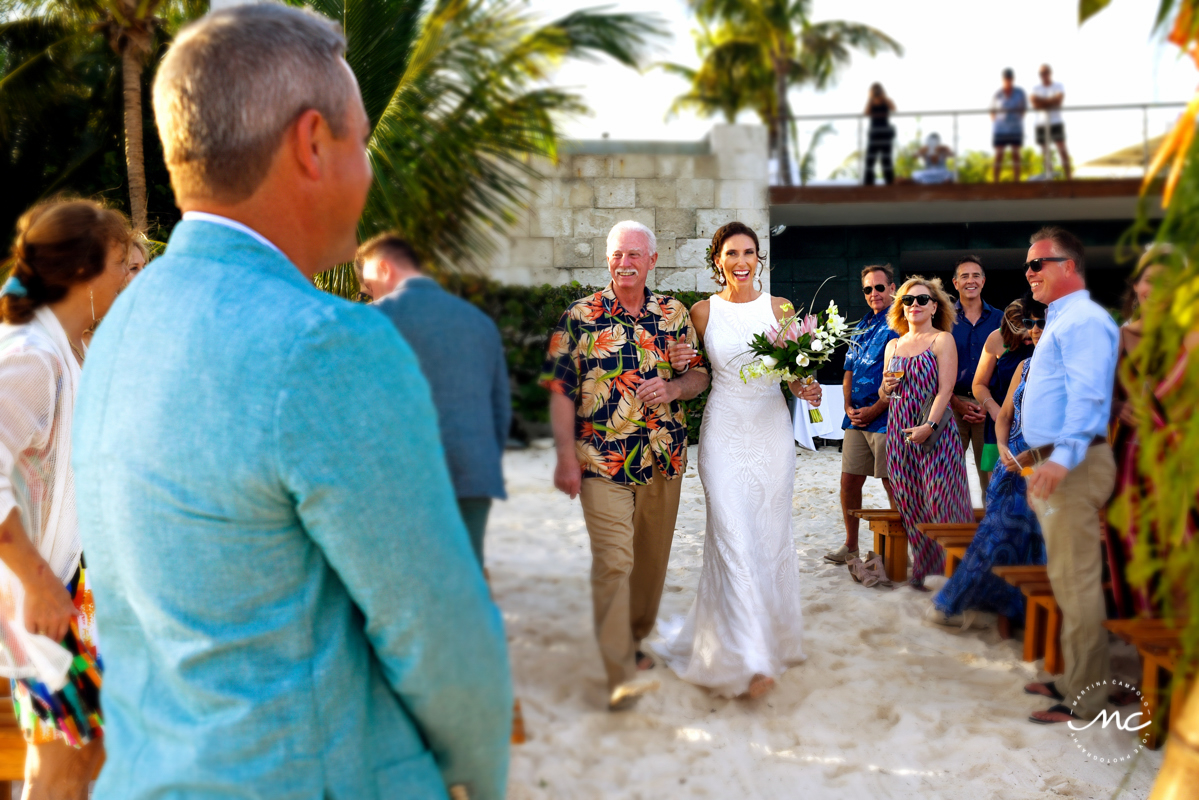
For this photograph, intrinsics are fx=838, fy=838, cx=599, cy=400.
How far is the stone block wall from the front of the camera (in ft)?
2.68

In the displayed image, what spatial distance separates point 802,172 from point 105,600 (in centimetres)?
157

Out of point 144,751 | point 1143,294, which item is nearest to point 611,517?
point 144,751

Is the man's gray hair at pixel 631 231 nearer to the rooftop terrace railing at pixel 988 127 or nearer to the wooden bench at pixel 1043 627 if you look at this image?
the rooftop terrace railing at pixel 988 127

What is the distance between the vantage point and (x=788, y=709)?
11.0 feet

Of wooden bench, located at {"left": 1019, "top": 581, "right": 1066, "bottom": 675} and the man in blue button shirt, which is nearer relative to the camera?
wooden bench, located at {"left": 1019, "top": 581, "right": 1066, "bottom": 675}

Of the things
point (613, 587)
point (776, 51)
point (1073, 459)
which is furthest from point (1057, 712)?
point (613, 587)

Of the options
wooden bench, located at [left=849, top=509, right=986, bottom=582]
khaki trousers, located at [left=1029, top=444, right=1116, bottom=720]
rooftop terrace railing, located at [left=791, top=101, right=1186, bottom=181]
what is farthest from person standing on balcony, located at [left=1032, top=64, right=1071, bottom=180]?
wooden bench, located at [left=849, top=509, right=986, bottom=582]

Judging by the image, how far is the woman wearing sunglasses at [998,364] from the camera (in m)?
4.76

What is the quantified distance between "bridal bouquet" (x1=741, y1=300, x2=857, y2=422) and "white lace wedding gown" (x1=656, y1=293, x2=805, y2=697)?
2.8 inches

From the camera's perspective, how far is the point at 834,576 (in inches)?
205

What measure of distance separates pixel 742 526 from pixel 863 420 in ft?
6.52

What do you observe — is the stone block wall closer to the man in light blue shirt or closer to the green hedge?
the green hedge

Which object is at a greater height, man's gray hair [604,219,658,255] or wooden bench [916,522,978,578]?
man's gray hair [604,219,658,255]

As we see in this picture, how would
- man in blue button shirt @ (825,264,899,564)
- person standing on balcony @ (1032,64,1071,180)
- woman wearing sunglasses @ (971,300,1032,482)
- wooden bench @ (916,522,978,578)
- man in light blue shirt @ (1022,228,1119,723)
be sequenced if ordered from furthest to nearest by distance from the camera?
man in blue button shirt @ (825,264,899,564)
woman wearing sunglasses @ (971,300,1032,482)
wooden bench @ (916,522,978,578)
man in light blue shirt @ (1022,228,1119,723)
person standing on balcony @ (1032,64,1071,180)
